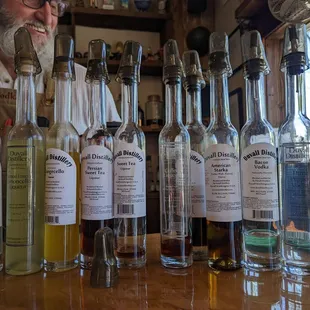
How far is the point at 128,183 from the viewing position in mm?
407

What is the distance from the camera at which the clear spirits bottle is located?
1.31 ft

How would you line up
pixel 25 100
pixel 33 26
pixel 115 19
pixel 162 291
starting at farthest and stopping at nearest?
1. pixel 115 19
2. pixel 33 26
3. pixel 25 100
4. pixel 162 291

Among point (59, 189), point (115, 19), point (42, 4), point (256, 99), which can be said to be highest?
point (115, 19)

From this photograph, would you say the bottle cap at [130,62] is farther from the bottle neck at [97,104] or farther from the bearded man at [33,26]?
the bearded man at [33,26]

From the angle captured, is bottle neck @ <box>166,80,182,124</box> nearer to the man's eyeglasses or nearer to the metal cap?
the metal cap

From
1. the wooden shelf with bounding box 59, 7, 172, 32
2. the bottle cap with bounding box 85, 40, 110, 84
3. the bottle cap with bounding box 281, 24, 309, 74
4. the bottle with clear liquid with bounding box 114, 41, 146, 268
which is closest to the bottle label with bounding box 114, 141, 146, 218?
the bottle with clear liquid with bounding box 114, 41, 146, 268

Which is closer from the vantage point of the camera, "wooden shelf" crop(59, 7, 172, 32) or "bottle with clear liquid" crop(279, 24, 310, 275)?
"bottle with clear liquid" crop(279, 24, 310, 275)

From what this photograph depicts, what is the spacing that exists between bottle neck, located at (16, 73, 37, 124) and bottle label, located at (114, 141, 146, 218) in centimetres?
13

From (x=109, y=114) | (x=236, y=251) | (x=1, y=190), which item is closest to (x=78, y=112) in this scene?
(x=109, y=114)

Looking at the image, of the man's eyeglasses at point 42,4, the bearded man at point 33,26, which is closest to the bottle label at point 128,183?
the bearded man at point 33,26

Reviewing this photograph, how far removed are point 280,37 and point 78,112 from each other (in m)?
0.98

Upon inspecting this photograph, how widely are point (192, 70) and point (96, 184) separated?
223 mm

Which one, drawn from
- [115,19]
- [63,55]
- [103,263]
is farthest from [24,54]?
[115,19]

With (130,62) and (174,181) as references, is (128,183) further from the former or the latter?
(130,62)
